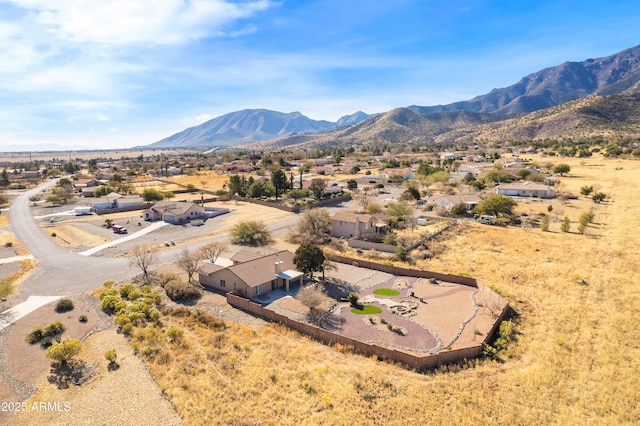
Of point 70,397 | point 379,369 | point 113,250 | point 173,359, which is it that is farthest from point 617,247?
point 113,250

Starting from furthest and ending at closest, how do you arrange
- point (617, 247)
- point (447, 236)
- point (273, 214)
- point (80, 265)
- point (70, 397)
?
point (273, 214) < point (447, 236) < point (617, 247) < point (80, 265) < point (70, 397)

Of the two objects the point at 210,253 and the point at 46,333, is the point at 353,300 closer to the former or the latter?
the point at 210,253

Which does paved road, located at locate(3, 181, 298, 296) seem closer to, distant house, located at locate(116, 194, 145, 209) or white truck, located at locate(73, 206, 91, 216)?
white truck, located at locate(73, 206, 91, 216)

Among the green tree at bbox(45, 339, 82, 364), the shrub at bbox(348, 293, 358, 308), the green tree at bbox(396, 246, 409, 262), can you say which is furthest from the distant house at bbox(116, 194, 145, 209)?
the shrub at bbox(348, 293, 358, 308)

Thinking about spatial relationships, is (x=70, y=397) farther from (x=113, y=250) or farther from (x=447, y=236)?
(x=447, y=236)

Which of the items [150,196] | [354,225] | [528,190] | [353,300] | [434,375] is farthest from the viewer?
[150,196]

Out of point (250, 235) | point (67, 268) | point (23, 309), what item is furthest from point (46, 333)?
point (250, 235)

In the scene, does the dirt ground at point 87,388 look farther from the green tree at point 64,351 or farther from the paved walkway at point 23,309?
the paved walkway at point 23,309
